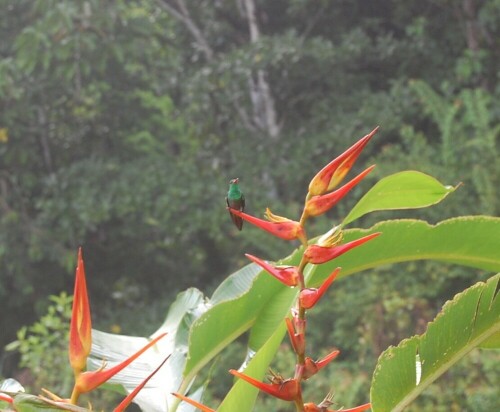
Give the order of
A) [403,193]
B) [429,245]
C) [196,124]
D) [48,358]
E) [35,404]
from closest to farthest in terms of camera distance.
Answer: [35,404] < [403,193] < [429,245] < [48,358] < [196,124]

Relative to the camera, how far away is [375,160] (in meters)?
3.51

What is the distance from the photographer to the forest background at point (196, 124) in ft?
12.1

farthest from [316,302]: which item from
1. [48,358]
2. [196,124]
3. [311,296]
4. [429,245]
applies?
[196,124]

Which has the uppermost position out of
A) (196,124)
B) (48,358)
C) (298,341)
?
(298,341)

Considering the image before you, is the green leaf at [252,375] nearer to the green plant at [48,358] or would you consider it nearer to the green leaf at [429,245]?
the green leaf at [429,245]

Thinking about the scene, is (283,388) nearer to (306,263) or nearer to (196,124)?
(306,263)

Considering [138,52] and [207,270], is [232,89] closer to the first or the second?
[138,52]

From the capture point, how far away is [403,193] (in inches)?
20.4

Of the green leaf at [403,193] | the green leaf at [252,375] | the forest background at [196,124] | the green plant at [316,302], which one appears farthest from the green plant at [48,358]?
the green leaf at [403,193]

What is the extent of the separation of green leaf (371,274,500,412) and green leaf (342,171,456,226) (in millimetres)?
97

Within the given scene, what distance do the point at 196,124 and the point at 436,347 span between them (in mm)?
3793

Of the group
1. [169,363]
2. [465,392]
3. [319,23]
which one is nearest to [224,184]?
[319,23]

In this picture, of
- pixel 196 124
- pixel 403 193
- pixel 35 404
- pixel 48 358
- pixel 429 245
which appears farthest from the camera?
pixel 196 124

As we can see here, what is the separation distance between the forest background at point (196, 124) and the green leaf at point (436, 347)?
2.61 m
